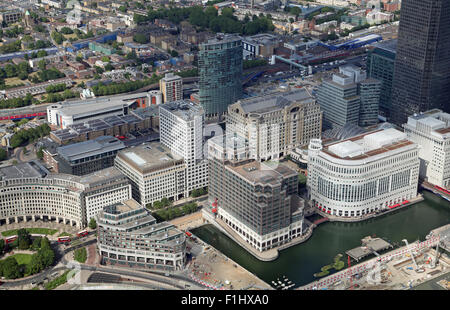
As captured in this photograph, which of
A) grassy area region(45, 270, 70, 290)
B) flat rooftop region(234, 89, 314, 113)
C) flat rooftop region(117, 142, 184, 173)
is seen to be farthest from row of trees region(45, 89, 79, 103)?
grassy area region(45, 270, 70, 290)

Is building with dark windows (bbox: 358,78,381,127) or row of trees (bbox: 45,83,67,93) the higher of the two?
building with dark windows (bbox: 358,78,381,127)

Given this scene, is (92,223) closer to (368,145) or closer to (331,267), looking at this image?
(331,267)

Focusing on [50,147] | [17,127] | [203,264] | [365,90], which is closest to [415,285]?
[203,264]

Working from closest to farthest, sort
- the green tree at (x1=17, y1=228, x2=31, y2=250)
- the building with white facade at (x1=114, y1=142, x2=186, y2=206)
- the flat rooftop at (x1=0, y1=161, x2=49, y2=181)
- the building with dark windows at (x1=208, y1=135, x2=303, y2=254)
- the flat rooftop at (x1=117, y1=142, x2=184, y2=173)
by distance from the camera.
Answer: the building with dark windows at (x1=208, y1=135, x2=303, y2=254), the green tree at (x1=17, y1=228, x2=31, y2=250), the flat rooftop at (x1=0, y1=161, x2=49, y2=181), the building with white facade at (x1=114, y1=142, x2=186, y2=206), the flat rooftop at (x1=117, y1=142, x2=184, y2=173)

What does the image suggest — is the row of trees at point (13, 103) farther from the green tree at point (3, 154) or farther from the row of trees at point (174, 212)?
the row of trees at point (174, 212)

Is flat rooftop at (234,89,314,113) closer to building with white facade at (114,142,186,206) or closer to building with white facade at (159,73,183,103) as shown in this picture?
building with white facade at (114,142,186,206)

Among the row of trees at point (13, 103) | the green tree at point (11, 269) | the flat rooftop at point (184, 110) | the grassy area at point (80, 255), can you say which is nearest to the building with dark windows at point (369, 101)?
the flat rooftop at point (184, 110)
